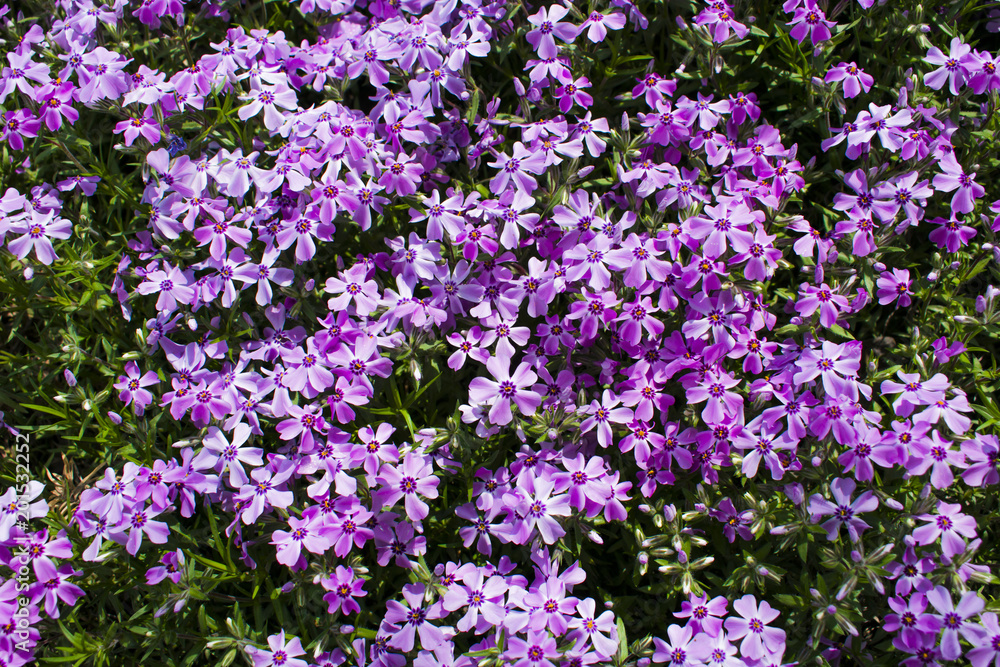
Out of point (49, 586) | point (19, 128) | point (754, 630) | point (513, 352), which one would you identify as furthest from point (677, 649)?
point (19, 128)

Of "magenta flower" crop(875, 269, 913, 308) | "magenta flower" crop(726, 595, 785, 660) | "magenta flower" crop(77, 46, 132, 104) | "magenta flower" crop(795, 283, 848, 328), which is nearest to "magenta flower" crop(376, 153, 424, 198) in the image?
"magenta flower" crop(77, 46, 132, 104)

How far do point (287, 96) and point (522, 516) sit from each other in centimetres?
249

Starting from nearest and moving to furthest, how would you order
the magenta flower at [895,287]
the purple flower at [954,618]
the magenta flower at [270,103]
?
the purple flower at [954,618] → the magenta flower at [895,287] → the magenta flower at [270,103]

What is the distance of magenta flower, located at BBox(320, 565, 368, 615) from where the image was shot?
115 inches

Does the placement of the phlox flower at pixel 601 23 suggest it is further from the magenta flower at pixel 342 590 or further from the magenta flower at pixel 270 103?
the magenta flower at pixel 342 590

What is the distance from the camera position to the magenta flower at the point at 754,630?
2.76 meters

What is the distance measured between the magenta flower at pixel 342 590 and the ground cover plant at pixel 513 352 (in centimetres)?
2

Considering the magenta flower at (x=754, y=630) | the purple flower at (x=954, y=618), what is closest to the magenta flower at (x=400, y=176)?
the magenta flower at (x=754, y=630)

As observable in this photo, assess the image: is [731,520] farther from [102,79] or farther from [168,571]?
[102,79]

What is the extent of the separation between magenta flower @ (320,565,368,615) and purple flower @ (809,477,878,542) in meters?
1.99

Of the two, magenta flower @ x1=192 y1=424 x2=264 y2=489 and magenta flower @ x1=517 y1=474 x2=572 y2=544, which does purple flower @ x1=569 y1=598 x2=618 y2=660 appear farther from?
magenta flower @ x1=192 y1=424 x2=264 y2=489

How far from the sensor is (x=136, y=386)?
3400mm

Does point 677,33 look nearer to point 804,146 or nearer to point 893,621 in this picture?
point 804,146

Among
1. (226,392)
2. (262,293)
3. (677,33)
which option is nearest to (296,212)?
(262,293)
